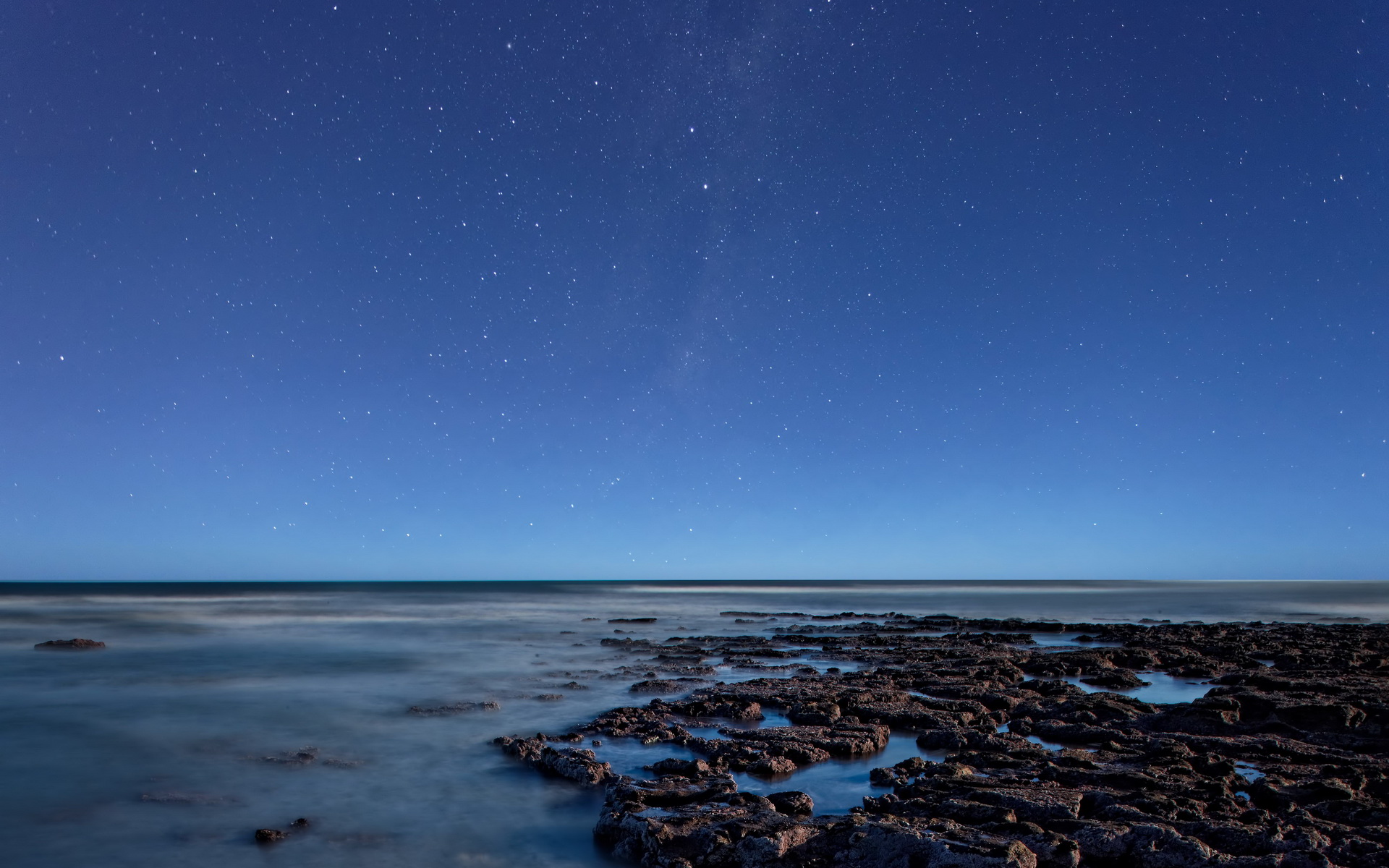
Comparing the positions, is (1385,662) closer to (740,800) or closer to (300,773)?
(740,800)

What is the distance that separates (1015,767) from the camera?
9.66m

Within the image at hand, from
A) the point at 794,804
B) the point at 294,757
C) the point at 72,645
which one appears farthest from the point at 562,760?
the point at 72,645

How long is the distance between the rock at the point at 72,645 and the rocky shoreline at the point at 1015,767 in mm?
23260

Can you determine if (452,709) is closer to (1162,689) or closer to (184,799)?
(184,799)

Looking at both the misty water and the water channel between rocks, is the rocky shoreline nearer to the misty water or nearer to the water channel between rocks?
the water channel between rocks

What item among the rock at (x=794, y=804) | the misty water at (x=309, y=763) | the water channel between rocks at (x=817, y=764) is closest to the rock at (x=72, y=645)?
the misty water at (x=309, y=763)

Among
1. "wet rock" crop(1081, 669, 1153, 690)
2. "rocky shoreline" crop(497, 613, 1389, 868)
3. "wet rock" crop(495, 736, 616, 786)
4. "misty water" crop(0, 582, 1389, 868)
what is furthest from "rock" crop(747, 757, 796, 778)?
"wet rock" crop(1081, 669, 1153, 690)

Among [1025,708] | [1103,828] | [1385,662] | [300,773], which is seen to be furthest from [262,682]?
[1385,662]

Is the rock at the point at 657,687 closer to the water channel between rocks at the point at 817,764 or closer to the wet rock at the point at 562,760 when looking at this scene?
the water channel between rocks at the point at 817,764

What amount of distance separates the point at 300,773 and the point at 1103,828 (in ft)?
32.1

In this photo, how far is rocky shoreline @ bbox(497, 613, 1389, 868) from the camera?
6.73m

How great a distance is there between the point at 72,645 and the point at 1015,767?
34.4 meters

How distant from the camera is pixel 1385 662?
19.2m

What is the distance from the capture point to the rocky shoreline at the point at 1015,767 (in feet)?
22.1
